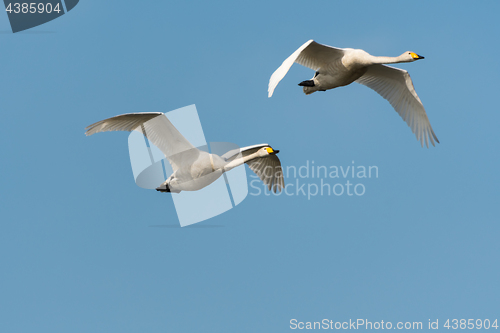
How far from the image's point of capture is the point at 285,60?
17547mm

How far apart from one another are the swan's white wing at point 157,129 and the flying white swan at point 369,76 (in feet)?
15.1

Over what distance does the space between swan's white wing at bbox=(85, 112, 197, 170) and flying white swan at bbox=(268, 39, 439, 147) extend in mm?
4605

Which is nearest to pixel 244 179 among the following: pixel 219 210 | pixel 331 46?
pixel 219 210

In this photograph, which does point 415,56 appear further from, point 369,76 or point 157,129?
point 157,129

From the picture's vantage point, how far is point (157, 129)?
21281mm

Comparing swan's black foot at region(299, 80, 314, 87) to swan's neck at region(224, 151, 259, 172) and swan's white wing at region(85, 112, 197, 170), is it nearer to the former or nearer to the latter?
swan's neck at region(224, 151, 259, 172)

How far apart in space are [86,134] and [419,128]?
11.8 metres

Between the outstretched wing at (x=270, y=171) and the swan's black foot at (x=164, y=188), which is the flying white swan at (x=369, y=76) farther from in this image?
the swan's black foot at (x=164, y=188)

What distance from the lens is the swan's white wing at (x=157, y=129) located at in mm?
20891

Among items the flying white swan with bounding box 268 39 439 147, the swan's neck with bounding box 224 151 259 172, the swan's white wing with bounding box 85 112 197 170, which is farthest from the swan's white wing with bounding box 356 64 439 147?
the swan's white wing with bounding box 85 112 197 170

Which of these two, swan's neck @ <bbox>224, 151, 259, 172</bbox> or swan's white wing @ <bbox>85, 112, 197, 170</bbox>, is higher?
swan's white wing @ <bbox>85, 112, 197, 170</bbox>

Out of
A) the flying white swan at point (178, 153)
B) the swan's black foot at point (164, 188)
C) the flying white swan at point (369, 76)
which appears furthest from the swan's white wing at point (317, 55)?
the swan's black foot at point (164, 188)

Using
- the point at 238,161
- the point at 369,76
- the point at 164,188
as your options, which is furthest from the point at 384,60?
the point at 164,188

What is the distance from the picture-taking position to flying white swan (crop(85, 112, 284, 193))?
828 inches
